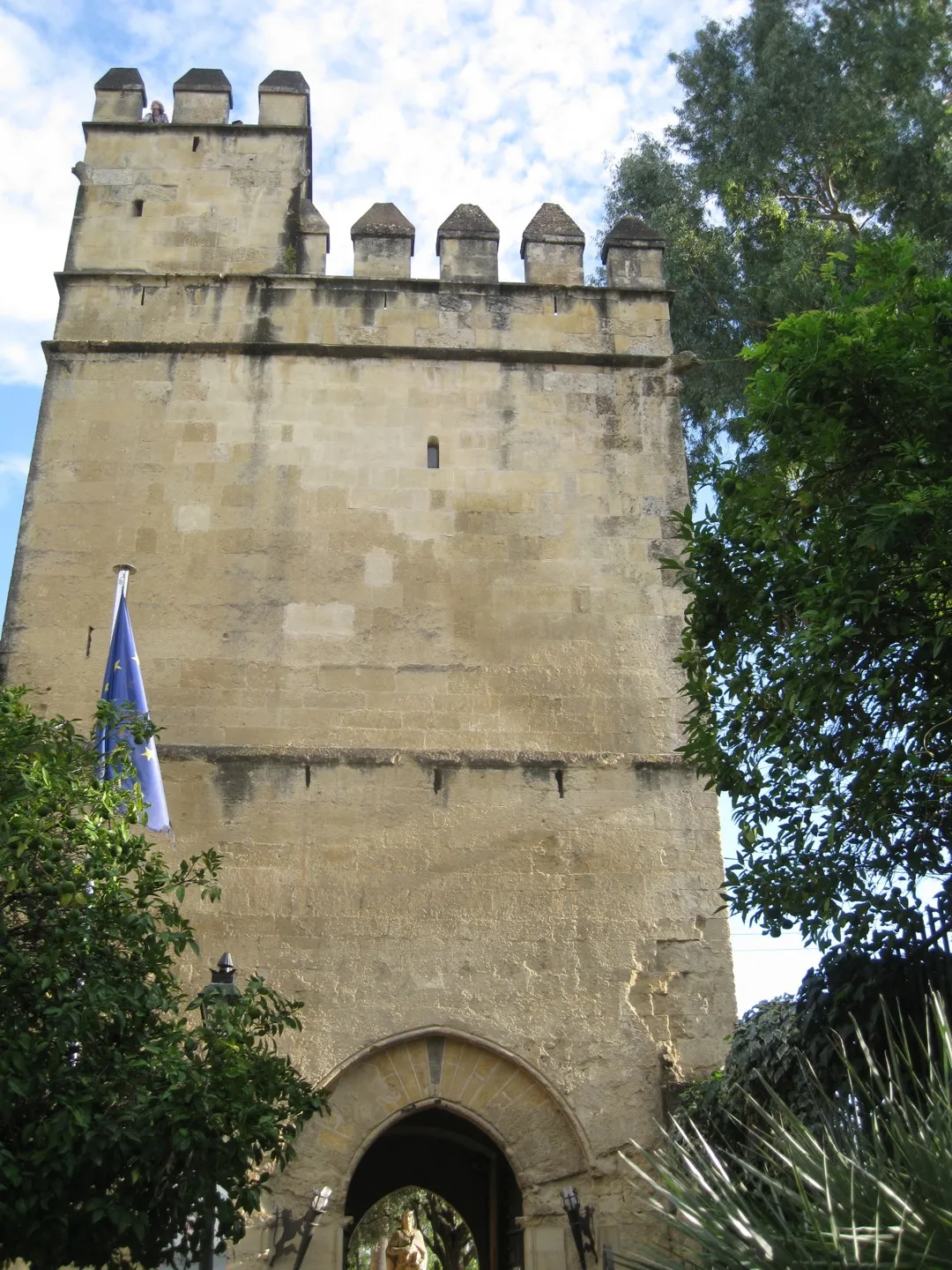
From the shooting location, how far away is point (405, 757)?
995cm

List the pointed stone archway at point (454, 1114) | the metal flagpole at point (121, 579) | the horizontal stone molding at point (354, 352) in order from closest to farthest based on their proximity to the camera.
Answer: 1. the pointed stone archway at point (454, 1114)
2. the metal flagpole at point (121, 579)
3. the horizontal stone molding at point (354, 352)

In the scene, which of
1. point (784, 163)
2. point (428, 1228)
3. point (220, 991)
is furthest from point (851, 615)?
point (428, 1228)

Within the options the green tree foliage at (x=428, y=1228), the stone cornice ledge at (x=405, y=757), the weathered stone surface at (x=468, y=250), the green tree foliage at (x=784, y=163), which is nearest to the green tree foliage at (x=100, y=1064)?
the stone cornice ledge at (x=405, y=757)

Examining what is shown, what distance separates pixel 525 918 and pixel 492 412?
168 inches

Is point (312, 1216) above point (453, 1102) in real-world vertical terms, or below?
below

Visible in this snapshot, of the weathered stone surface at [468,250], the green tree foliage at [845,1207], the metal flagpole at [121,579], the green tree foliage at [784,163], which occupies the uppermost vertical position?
the green tree foliage at [784,163]

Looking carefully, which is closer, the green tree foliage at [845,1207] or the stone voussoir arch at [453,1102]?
the green tree foliage at [845,1207]

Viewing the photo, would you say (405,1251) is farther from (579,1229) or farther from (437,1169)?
(579,1229)

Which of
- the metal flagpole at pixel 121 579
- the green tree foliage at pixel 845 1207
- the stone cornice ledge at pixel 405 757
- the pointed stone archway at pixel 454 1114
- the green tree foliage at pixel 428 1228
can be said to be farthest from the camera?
the green tree foliage at pixel 428 1228

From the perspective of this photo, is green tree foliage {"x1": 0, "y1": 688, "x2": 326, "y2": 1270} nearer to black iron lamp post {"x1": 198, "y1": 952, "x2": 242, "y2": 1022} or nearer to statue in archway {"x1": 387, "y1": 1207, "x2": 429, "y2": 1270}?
black iron lamp post {"x1": 198, "y1": 952, "x2": 242, "y2": 1022}

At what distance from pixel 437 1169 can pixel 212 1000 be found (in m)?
7.58

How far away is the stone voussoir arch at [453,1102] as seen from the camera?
881 centimetres

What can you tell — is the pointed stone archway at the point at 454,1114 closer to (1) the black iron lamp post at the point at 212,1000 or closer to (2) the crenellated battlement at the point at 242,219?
(1) the black iron lamp post at the point at 212,1000

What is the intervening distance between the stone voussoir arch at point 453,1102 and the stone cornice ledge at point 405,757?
1941mm
